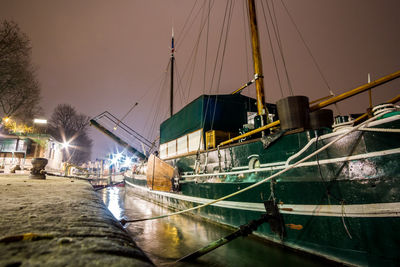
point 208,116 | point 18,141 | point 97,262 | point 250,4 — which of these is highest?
point 250,4

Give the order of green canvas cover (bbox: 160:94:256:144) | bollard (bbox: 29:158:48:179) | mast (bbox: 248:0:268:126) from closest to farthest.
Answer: mast (bbox: 248:0:268:126)
bollard (bbox: 29:158:48:179)
green canvas cover (bbox: 160:94:256:144)

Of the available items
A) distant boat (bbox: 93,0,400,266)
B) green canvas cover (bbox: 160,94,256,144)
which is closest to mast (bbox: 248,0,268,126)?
distant boat (bbox: 93,0,400,266)

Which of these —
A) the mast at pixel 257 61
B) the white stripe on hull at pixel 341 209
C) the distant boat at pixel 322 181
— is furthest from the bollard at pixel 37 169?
the mast at pixel 257 61

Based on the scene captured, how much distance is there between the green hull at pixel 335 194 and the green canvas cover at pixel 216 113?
3739mm

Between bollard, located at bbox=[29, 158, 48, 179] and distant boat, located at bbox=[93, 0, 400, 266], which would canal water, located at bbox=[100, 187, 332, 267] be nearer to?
distant boat, located at bbox=[93, 0, 400, 266]

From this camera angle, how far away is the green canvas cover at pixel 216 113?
9.35 metres

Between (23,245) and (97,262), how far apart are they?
0.48 metres

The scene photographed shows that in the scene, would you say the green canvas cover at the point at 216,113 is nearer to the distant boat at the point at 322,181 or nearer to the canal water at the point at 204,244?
the distant boat at the point at 322,181

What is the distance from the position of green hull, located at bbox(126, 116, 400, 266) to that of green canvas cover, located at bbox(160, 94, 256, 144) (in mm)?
3739

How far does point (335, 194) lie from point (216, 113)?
6.49 meters

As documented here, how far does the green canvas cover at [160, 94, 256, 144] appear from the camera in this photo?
9.35 m

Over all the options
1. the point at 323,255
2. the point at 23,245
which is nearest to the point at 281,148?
the point at 323,255

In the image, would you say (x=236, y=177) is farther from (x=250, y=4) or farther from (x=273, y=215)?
(x=250, y=4)

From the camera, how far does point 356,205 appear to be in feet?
11.6
